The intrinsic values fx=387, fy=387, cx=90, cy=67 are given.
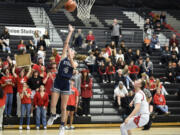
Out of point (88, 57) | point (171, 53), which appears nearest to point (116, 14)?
point (171, 53)

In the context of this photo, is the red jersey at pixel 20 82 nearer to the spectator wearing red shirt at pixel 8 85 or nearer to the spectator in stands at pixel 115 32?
the spectator wearing red shirt at pixel 8 85

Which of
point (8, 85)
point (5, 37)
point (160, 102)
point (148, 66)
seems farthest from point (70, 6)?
point (148, 66)

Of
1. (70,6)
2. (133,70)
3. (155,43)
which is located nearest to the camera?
(70,6)

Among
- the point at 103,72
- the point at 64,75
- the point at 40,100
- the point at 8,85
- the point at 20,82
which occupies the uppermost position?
the point at 64,75

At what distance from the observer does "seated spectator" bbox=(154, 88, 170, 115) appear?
1780cm

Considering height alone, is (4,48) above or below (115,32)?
below

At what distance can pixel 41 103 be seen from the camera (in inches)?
604

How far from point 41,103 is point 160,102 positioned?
5.77 metres

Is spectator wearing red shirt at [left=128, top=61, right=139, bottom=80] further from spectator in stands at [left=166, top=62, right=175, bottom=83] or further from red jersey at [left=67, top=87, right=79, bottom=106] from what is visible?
red jersey at [left=67, top=87, right=79, bottom=106]

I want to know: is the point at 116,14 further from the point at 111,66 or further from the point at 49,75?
the point at 49,75

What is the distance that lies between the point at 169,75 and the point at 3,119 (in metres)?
9.30

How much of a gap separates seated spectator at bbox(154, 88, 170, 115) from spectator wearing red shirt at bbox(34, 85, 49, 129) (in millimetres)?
5345

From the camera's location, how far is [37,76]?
15.9 meters

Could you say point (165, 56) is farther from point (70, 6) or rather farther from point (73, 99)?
point (70, 6)
